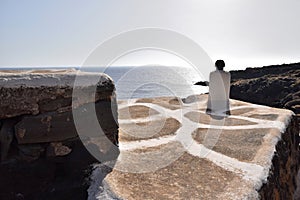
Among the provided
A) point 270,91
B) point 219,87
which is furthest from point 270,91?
point 219,87

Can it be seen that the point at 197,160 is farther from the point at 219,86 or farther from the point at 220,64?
the point at 220,64

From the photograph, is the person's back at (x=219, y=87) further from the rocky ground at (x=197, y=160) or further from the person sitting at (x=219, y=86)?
the rocky ground at (x=197, y=160)

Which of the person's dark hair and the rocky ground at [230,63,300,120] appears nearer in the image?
the person's dark hair

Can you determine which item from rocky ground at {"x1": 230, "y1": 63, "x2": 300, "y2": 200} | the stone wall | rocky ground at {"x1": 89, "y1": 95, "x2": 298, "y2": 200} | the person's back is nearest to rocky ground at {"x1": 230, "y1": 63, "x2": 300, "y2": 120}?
rocky ground at {"x1": 230, "y1": 63, "x2": 300, "y2": 200}

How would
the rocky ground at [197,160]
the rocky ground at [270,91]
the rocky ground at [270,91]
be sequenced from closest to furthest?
1. the rocky ground at [197,160]
2. the rocky ground at [270,91]
3. the rocky ground at [270,91]

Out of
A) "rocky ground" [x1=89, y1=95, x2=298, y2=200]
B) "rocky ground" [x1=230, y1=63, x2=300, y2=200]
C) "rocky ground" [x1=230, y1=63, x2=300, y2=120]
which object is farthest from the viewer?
"rocky ground" [x1=230, y1=63, x2=300, y2=120]

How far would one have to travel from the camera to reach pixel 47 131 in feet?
8.71

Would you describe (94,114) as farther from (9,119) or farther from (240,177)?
(240,177)

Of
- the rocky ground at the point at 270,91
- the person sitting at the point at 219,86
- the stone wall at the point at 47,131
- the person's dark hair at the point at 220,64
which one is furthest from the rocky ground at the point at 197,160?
the rocky ground at the point at 270,91

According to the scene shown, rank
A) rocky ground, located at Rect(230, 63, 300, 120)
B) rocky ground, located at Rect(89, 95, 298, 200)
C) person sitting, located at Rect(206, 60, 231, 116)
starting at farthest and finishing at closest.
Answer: rocky ground, located at Rect(230, 63, 300, 120)
person sitting, located at Rect(206, 60, 231, 116)
rocky ground, located at Rect(89, 95, 298, 200)

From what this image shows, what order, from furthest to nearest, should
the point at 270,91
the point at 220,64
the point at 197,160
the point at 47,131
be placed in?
the point at 270,91 < the point at 220,64 < the point at 197,160 < the point at 47,131

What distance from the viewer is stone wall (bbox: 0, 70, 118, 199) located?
2.49 metres

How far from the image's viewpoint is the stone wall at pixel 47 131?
249 centimetres

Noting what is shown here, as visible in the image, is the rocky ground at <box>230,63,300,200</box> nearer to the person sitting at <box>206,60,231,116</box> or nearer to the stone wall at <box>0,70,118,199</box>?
the person sitting at <box>206,60,231,116</box>
